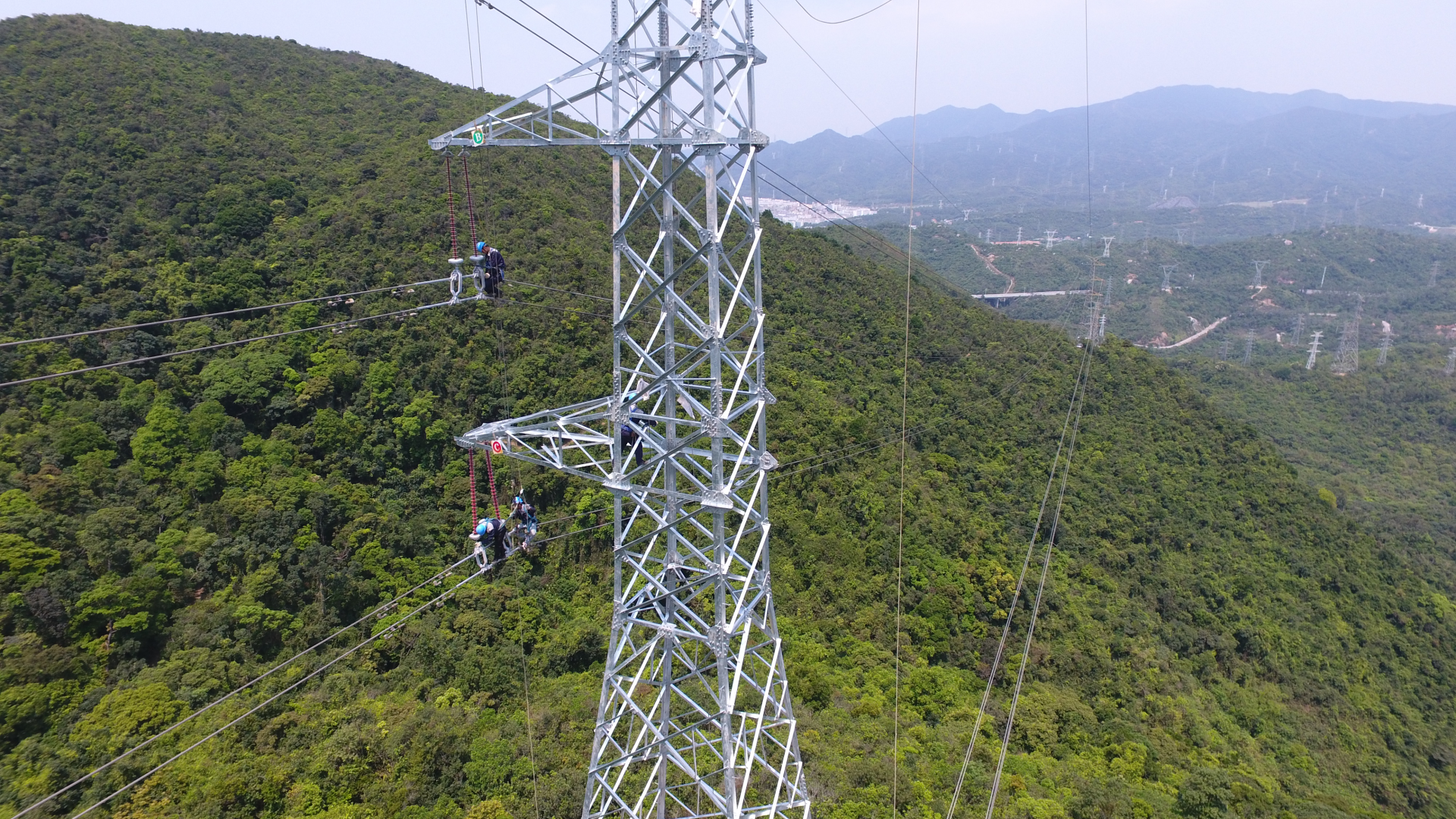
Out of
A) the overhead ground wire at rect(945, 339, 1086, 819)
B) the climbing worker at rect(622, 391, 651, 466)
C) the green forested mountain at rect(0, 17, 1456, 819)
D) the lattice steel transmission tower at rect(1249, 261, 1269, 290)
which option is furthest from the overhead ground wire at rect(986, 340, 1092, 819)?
the lattice steel transmission tower at rect(1249, 261, 1269, 290)

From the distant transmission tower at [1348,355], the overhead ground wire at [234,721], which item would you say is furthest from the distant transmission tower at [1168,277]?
the overhead ground wire at [234,721]

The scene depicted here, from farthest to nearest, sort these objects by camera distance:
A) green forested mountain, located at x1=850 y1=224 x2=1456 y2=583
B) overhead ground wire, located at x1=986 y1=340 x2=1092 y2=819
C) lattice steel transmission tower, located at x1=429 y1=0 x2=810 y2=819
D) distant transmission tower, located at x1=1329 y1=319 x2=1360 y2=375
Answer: distant transmission tower, located at x1=1329 y1=319 x2=1360 y2=375
green forested mountain, located at x1=850 y1=224 x2=1456 y2=583
overhead ground wire, located at x1=986 y1=340 x2=1092 y2=819
lattice steel transmission tower, located at x1=429 y1=0 x2=810 y2=819

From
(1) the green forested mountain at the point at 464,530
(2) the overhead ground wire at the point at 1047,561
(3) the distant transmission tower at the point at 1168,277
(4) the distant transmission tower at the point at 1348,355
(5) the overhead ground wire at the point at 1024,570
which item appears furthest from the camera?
(3) the distant transmission tower at the point at 1168,277

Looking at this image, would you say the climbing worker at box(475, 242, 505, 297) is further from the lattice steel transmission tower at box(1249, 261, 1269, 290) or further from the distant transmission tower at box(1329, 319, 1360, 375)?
the lattice steel transmission tower at box(1249, 261, 1269, 290)

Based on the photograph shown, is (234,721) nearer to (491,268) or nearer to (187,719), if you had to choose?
(187,719)

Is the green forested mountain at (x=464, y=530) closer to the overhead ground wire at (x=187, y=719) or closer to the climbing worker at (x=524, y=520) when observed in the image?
the overhead ground wire at (x=187, y=719)

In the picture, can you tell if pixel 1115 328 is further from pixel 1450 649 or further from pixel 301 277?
pixel 301 277
